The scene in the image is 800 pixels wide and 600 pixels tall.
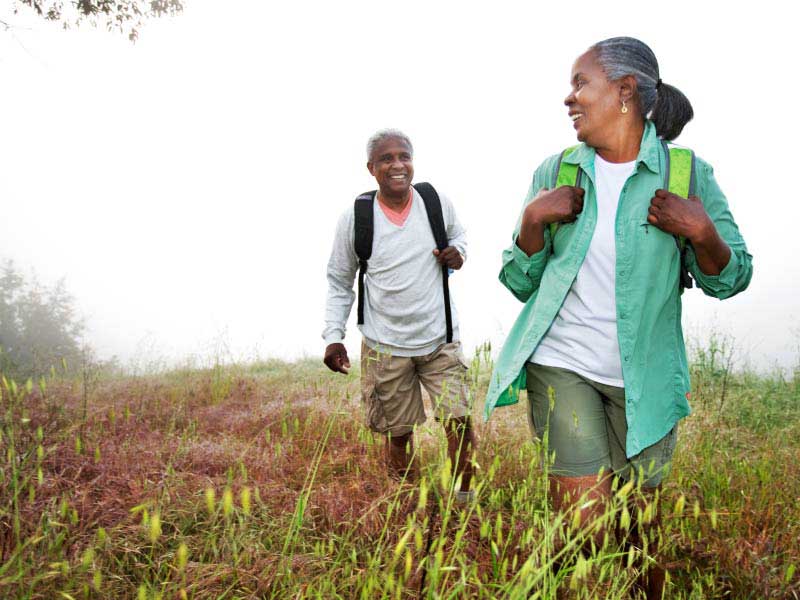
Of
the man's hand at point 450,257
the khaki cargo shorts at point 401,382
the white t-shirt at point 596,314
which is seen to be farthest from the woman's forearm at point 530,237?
the khaki cargo shorts at point 401,382

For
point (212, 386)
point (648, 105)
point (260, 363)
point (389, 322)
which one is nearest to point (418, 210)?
point (389, 322)

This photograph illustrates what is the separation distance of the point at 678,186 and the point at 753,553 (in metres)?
1.50

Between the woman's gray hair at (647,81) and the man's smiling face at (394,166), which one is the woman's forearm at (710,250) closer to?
the woman's gray hair at (647,81)

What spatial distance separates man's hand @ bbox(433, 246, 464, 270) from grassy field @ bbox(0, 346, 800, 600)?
2.64 feet

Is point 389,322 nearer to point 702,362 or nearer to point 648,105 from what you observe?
point 648,105

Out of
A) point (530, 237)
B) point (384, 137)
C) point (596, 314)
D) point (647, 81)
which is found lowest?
point (596, 314)

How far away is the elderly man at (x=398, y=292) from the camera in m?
3.74

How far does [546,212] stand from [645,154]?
448mm

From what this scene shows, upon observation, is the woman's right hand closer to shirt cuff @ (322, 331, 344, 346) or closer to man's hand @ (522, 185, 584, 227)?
man's hand @ (522, 185, 584, 227)

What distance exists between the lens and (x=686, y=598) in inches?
95.3

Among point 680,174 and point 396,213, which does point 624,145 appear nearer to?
point 680,174

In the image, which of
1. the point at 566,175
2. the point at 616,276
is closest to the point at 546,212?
the point at 566,175

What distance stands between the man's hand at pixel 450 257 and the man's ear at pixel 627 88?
1.58 meters

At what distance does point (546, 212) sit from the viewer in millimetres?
2395
